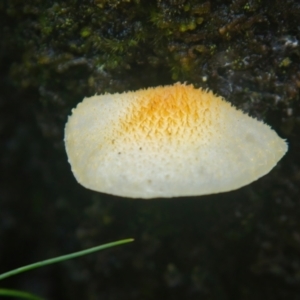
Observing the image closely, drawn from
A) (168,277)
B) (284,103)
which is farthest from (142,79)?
(168,277)

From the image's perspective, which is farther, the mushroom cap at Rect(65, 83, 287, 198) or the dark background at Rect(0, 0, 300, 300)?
the dark background at Rect(0, 0, 300, 300)

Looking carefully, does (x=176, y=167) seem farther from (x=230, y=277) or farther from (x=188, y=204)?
(x=230, y=277)

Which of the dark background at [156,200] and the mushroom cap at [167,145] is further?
the dark background at [156,200]

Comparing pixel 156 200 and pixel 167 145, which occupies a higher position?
pixel 167 145

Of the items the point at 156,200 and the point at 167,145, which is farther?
the point at 156,200
